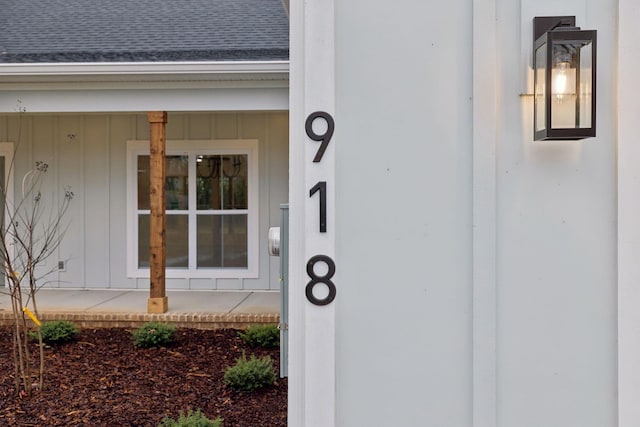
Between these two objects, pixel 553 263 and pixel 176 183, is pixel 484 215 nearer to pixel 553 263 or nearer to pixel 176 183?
pixel 553 263

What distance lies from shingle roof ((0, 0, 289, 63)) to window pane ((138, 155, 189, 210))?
156cm

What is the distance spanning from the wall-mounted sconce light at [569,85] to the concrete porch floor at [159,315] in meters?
4.49

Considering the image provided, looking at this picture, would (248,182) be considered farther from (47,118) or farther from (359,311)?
(359,311)

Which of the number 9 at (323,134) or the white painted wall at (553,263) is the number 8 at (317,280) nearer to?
the number 9 at (323,134)

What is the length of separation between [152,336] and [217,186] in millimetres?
2891

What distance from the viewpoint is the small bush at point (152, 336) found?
4977 mm

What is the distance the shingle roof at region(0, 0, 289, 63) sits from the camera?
6.42 m

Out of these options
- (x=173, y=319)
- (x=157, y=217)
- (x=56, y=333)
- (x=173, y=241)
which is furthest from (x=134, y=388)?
(x=173, y=241)

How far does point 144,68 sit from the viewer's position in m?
5.73

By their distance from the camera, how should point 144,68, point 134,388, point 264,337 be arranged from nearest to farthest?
point 134,388
point 264,337
point 144,68

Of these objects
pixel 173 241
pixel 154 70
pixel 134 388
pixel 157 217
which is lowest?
pixel 134 388

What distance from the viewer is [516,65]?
1.79m

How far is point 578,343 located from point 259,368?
98.1 inches

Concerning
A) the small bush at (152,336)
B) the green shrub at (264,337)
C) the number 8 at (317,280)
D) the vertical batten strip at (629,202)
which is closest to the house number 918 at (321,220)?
the number 8 at (317,280)
